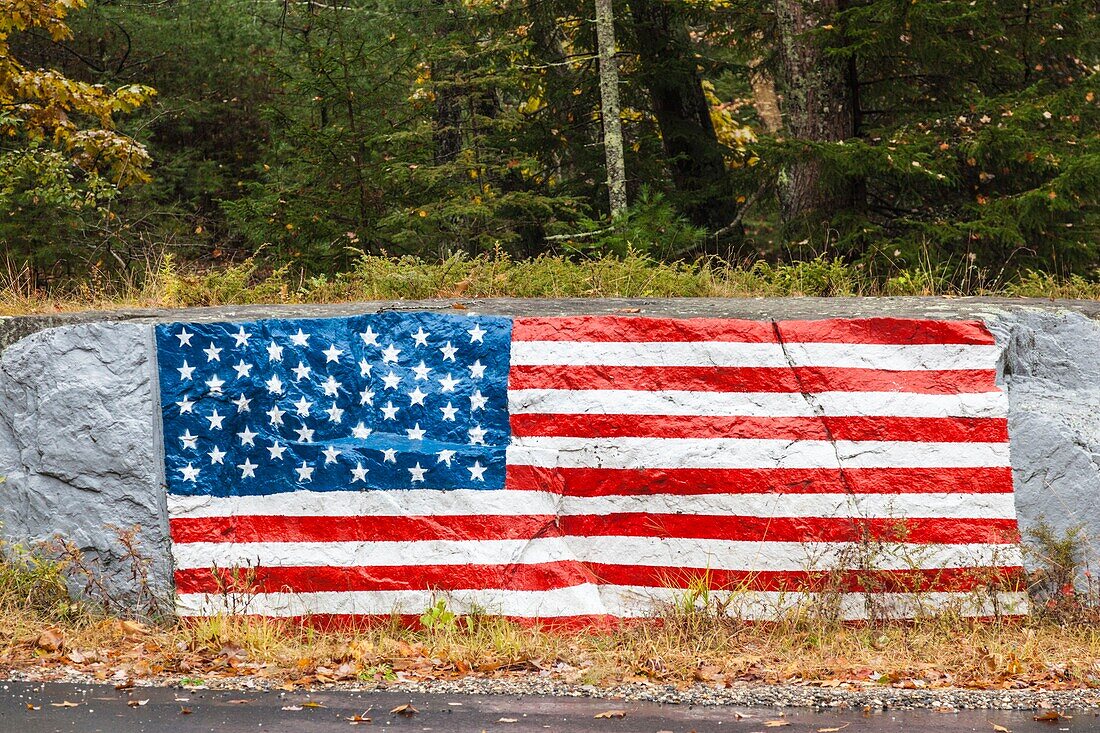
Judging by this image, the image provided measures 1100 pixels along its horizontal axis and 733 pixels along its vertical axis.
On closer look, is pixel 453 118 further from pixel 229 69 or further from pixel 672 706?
pixel 672 706

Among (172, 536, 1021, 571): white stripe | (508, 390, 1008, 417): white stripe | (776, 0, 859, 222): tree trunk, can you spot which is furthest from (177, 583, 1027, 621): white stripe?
(776, 0, 859, 222): tree trunk

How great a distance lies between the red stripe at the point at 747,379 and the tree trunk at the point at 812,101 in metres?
5.02

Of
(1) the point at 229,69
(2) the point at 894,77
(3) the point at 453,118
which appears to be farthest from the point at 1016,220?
(1) the point at 229,69

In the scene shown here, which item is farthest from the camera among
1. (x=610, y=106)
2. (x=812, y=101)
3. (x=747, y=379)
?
(x=610, y=106)

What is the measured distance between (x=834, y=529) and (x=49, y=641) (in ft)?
15.8

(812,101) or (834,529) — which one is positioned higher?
(812,101)

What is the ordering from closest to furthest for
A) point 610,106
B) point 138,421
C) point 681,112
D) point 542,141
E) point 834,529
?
point 834,529
point 138,421
point 610,106
point 542,141
point 681,112

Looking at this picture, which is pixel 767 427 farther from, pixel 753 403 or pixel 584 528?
pixel 584 528

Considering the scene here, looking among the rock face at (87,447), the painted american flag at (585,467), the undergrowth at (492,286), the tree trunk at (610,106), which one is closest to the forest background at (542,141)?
the undergrowth at (492,286)

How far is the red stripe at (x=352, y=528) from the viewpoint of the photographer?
662 cm

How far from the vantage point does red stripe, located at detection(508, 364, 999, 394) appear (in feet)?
21.9

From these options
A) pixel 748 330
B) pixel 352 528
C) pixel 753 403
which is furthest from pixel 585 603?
pixel 748 330

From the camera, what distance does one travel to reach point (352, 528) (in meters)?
6.68

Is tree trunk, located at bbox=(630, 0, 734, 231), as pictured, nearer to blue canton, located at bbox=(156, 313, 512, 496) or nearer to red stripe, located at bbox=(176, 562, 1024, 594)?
blue canton, located at bbox=(156, 313, 512, 496)
